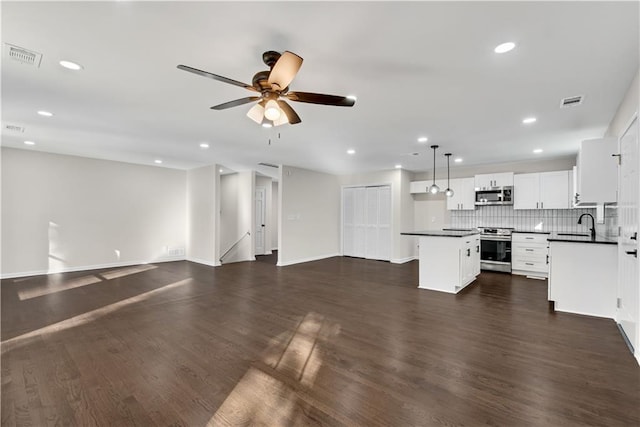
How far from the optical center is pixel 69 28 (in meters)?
2.08

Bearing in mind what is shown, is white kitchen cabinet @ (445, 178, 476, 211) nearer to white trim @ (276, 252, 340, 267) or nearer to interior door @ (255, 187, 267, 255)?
white trim @ (276, 252, 340, 267)

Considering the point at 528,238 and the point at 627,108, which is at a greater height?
the point at 627,108

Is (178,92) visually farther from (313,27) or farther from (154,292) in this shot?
(154,292)

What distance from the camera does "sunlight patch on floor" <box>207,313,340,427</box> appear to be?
1.87 meters

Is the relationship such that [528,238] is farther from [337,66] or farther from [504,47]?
[337,66]

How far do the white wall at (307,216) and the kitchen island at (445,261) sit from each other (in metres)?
3.42

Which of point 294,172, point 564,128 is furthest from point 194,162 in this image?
point 564,128

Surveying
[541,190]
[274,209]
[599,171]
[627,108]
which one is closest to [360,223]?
[274,209]

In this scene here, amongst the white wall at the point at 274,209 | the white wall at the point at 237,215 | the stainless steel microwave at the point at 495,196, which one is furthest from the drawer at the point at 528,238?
the white wall at the point at 274,209

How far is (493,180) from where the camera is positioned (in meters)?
6.91

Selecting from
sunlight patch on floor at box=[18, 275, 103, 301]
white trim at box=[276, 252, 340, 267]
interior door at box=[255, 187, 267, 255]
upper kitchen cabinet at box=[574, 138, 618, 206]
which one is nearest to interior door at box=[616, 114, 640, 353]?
upper kitchen cabinet at box=[574, 138, 618, 206]

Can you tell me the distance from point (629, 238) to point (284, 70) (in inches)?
140

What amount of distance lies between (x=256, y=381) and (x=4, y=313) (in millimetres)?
3921

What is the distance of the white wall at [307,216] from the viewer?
296 inches
